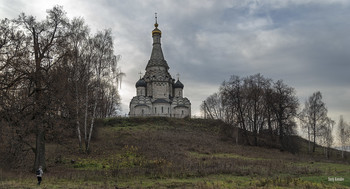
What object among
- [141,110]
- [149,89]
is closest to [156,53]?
[149,89]

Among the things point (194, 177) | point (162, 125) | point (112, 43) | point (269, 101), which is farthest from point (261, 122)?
point (194, 177)

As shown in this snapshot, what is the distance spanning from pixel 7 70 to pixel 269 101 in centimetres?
3125

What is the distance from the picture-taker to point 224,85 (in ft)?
139

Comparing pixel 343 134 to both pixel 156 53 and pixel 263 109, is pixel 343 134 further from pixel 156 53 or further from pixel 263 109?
pixel 156 53

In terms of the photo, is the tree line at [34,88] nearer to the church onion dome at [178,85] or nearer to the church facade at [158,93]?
the church facade at [158,93]

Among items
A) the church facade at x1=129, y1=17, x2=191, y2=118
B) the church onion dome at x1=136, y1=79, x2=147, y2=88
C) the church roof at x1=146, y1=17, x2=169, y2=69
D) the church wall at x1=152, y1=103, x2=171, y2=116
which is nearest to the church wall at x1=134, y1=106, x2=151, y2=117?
the church facade at x1=129, y1=17, x2=191, y2=118

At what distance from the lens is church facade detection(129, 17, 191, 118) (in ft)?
197

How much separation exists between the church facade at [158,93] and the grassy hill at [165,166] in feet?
41.7

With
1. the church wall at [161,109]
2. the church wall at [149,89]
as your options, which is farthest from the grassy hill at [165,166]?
the church wall at [149,89]

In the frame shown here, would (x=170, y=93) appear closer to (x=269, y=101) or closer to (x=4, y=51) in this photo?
(x=269, y=101)

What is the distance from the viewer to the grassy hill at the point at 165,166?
14.3 m

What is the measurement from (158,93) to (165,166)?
4441cm

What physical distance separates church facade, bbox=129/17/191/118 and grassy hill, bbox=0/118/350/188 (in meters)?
12.7

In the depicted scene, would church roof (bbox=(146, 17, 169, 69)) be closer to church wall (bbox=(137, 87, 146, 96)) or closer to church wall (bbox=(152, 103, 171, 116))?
church wall (bbox=(137, 87, 146, 96))
